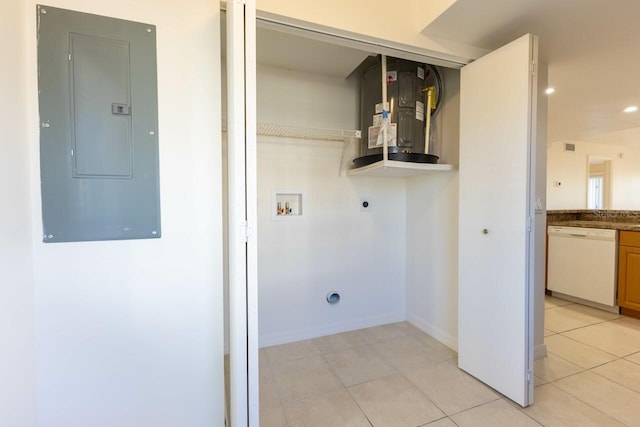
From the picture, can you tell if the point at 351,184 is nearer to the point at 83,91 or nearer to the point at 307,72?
the point at 307,72

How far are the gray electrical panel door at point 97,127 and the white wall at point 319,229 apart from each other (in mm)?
1115

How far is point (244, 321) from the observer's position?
985 millimetres

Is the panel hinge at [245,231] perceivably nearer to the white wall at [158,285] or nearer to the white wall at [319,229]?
the white wall at [158,285]

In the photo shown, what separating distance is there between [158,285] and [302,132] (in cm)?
144

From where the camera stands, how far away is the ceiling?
144 centimetres

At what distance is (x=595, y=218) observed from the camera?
3.82 meters

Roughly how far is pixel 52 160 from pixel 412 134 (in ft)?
6.61

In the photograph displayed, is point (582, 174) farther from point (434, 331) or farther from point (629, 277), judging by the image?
point (434, 331)

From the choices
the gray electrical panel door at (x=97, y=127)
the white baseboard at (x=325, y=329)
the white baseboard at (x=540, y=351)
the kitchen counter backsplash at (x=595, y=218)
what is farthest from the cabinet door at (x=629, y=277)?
the gray electrical panel door at (x=97, y=127)

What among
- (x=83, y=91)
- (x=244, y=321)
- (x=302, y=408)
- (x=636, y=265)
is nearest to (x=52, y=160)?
(x=83, y=91)

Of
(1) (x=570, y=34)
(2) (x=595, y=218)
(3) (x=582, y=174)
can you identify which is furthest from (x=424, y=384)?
(3) (x=582, y=174)

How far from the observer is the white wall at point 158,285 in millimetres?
1047

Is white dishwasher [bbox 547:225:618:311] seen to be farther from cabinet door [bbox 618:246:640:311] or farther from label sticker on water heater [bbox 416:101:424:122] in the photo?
label sticker on water heater [bbox 416:101:424:122]

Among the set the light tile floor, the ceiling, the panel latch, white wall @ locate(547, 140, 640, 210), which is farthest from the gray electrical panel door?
white wall @ locate(547, 140, 640, 210)
